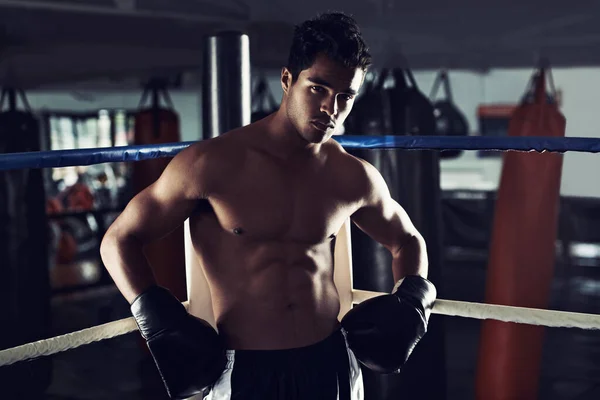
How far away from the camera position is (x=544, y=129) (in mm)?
2996

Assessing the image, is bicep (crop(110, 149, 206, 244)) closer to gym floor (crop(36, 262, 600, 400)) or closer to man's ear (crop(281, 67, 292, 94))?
man's ear (crop(281, 67, 292, 94))

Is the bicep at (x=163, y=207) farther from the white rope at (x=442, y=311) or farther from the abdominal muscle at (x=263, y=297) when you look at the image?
the white rope at (x=442, y=311)

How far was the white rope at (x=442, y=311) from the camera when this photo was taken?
120cm

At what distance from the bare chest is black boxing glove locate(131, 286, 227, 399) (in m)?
0.16

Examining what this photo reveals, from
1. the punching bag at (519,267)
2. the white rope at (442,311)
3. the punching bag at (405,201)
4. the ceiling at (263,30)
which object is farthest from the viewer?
the ceiling at (263,30)

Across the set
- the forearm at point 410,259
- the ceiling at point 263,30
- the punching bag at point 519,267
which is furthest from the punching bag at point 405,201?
the forearm at point 410,259

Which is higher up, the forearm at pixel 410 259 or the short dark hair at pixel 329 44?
the short dark hair at pixel 329 44

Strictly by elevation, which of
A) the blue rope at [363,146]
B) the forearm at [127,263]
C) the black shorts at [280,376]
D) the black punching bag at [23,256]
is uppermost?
the blue rope at [363,146]

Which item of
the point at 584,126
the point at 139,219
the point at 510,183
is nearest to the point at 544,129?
the point at 510,183

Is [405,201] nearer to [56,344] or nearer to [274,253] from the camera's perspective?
[274,253]

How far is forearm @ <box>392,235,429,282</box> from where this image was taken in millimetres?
1322

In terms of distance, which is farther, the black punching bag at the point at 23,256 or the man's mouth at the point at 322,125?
the black punching bag at the point at 23,256

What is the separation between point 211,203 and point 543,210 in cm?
202

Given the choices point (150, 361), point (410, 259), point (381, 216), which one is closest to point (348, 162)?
point (381, 216)
